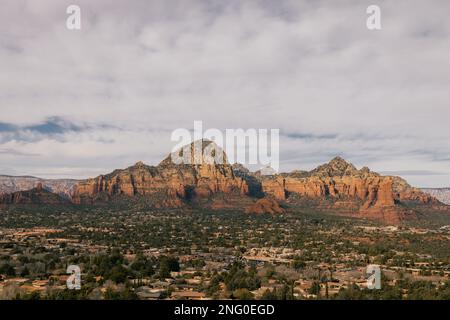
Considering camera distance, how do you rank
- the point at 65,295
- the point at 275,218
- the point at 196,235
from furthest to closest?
the point at 275,218, the point at 196,235, the point at 65,295

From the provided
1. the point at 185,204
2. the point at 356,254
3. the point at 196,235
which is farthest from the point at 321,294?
the point at 185,204

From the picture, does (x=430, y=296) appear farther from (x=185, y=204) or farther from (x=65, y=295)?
(x=185, y=204)

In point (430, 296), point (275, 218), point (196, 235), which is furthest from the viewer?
point (275, 218)

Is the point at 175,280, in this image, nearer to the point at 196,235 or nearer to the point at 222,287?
the point at 222,287
